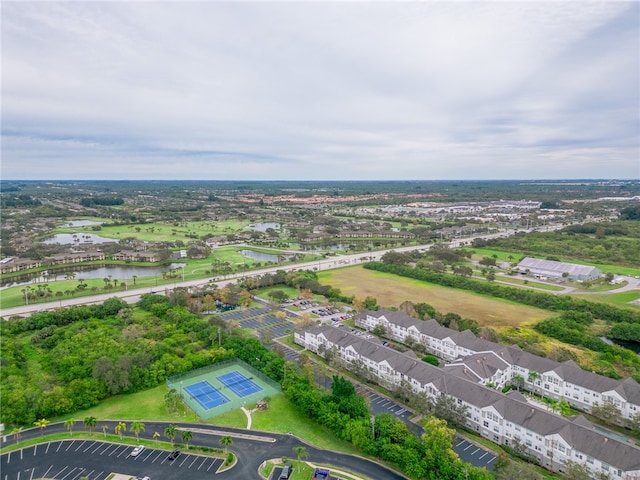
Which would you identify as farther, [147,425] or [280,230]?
[280,230]

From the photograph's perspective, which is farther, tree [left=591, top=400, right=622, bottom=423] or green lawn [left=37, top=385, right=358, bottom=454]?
tree [left=591, top=400, right=622, bottom=423]

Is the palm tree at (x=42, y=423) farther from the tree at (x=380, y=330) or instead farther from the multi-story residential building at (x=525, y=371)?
the multi-story residential building at (x=525, y=371)

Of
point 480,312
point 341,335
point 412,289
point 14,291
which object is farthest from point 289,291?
point 14,291

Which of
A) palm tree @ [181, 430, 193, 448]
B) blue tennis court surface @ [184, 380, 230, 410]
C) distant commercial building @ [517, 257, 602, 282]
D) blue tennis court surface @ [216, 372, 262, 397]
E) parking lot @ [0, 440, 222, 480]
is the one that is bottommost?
parking lot @ [0, 440, 222, 480]

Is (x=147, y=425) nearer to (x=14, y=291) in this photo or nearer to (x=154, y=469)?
(x=154, y=469)

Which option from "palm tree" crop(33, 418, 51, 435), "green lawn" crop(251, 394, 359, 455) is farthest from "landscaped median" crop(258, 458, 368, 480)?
"palm tree" crop(33, 418, 51, 435)

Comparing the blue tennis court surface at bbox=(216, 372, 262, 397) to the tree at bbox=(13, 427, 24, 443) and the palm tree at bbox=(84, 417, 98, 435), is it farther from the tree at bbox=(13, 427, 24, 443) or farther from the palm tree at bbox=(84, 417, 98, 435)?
the tree at bbox=(13, 427, 24, 443)
